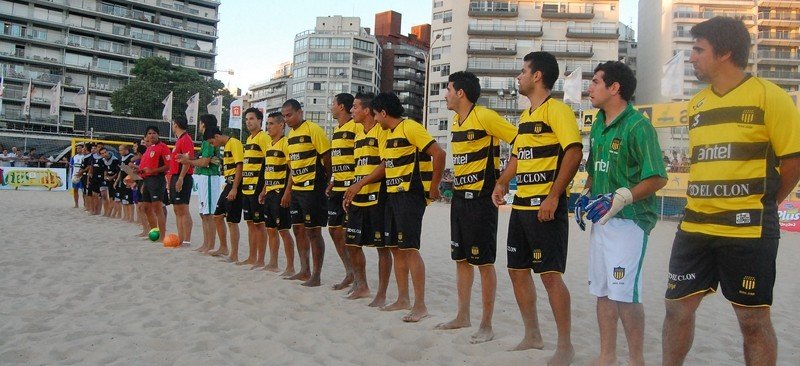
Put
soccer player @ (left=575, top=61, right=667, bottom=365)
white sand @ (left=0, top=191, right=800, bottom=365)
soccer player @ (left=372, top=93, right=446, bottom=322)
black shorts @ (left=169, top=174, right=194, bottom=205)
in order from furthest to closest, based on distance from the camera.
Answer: black shorts @ (left=169, top=174, right=194, bottom=205) < soccer player @ (left=372, top=93, right=446, bottom=322) < white sand @ (left=0, top=191, right=800, bottom=365) < soccer player @ (left=575, top=61, right=667, bottom=365)

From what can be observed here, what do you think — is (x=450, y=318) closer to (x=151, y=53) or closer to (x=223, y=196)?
(x=223, y=196)

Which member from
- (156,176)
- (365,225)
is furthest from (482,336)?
(156,176)

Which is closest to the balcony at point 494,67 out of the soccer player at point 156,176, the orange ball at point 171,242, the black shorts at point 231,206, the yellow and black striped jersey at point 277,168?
the soccer player at point 156,176

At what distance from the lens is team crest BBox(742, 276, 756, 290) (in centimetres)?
307

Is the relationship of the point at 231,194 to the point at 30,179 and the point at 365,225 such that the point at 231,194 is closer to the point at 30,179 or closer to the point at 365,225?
the point at 365,225

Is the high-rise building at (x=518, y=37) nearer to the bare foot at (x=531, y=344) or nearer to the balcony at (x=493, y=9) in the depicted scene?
the balcony at (x=493, y=9)

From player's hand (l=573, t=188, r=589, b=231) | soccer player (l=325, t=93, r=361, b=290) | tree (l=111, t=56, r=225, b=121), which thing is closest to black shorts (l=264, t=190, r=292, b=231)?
soccer player (l=325, t=93, r=361, b=290)

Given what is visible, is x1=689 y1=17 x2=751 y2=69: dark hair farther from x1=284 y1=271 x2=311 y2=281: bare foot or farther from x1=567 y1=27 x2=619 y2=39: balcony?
x1=567 y1=27 x2=619 y2=39: balcony

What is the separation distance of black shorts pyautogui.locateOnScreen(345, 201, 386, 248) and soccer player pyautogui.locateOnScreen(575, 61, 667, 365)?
2622mm

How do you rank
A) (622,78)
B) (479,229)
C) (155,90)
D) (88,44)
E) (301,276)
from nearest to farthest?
(622,78)
(479,229)
(301,276)
(155,90)
(88,44)

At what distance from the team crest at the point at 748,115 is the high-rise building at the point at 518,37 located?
201 feet

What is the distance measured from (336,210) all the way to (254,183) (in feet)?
6.44

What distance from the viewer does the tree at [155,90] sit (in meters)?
62.5

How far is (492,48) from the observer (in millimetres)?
65250
